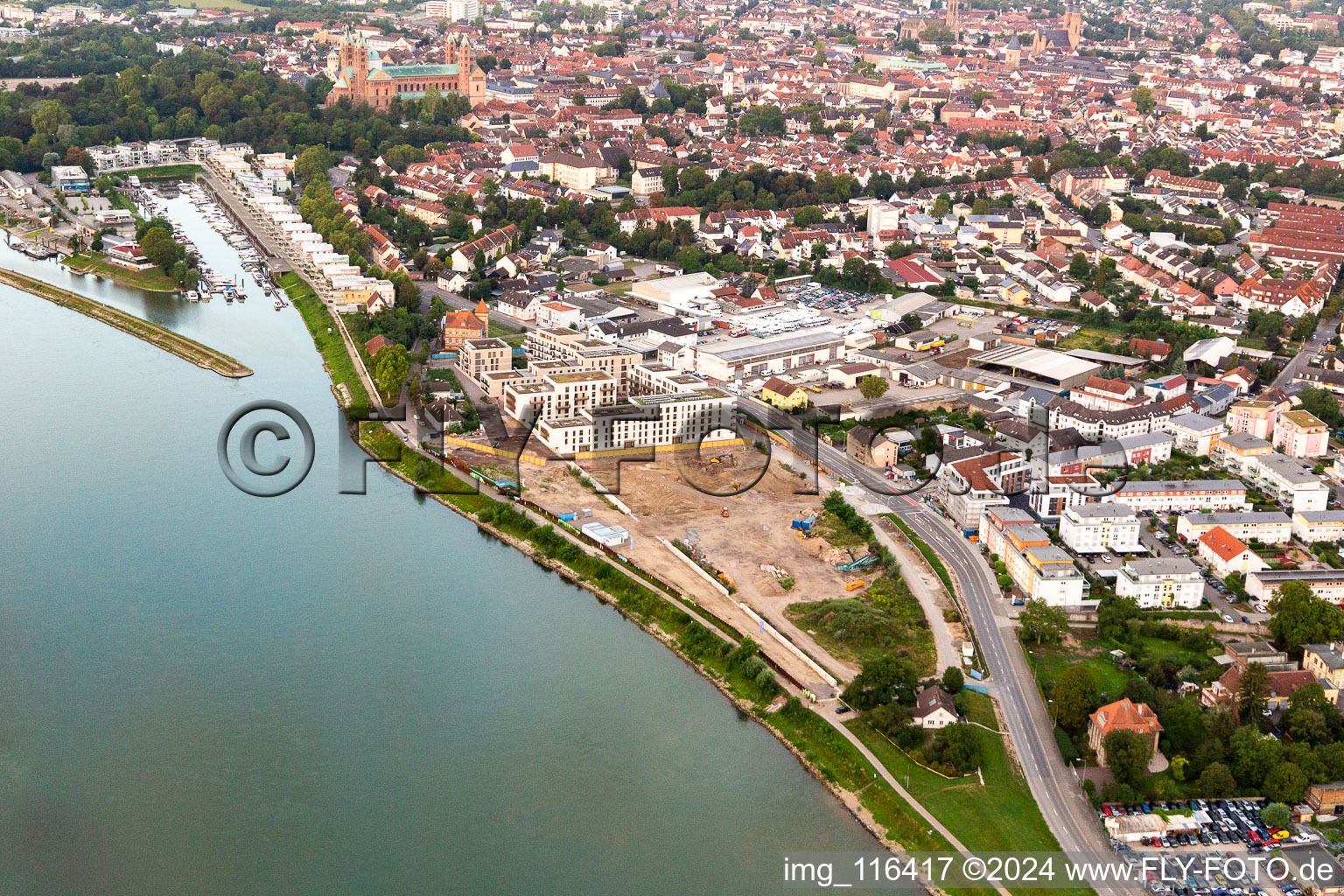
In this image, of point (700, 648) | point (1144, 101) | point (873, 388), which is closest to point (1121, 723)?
point (700, 648)

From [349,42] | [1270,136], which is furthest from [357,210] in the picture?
[1270,136]

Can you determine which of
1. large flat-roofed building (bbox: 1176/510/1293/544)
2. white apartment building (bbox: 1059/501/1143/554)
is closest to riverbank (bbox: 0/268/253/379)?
white apartment building (bbox: 1059/501/1143/554)

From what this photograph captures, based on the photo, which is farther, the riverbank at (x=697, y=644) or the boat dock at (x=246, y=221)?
the boat dock at (x=246, y=221)

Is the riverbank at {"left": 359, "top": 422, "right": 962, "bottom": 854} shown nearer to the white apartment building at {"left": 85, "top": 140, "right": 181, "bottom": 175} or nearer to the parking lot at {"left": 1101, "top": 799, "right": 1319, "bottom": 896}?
the parking lot at {"left": 1101, "top": 799, "right": 1319, "bottom": 896}

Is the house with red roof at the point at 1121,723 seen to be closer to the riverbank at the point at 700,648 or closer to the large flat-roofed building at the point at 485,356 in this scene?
the riverbank at the point at 700,648

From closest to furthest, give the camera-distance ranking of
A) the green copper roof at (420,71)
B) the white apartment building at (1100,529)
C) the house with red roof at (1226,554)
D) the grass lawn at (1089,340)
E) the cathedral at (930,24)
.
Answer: the house with red roof at (1226,554)
the white apartment building at (1100,529)
the grass lawn at (1089,340)
the green copper roof at (420,71)
the cathedral at (930,24)

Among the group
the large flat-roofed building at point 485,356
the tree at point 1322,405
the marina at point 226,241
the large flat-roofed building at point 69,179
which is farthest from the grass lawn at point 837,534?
the large flat-roofed building at point 69,179

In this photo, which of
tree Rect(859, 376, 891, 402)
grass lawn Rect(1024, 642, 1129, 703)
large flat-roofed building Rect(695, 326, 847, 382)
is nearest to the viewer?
grass lawn Rect(1024, 642, 1129, 703)
